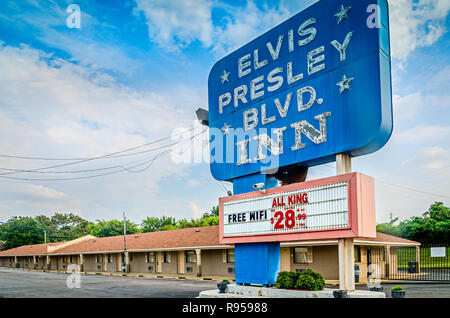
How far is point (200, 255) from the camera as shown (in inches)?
1439

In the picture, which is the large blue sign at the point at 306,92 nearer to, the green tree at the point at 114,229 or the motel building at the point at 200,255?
the motel building at the point at 200,255

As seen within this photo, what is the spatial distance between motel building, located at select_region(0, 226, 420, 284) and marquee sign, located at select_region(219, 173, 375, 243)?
181 inches

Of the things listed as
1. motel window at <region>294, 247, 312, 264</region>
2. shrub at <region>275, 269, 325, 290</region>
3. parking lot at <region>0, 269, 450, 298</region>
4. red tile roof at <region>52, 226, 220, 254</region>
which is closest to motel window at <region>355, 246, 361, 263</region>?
parking lot at <region>0, 269, 450, 298</region>

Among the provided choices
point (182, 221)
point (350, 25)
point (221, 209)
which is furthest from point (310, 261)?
point (182, 221)

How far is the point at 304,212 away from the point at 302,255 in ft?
44.6

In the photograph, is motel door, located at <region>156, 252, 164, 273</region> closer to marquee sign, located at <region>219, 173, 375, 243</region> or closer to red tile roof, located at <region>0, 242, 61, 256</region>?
marquee sign, located at <region>219, 173, 375, 243</region>

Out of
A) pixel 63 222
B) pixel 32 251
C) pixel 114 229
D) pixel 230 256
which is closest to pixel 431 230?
pixel 230 256

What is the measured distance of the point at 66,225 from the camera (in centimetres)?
14362

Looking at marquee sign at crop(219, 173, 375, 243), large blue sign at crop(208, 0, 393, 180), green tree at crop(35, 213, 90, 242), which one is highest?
large blue sign at crop(208, 0, 393, 180)

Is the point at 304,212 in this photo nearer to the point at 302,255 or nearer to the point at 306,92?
the point at 306,92

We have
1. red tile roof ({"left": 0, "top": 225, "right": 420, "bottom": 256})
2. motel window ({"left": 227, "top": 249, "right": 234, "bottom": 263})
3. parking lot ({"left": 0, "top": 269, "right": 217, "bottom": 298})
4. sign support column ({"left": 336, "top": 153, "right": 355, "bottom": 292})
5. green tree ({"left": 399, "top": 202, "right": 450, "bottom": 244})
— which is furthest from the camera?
green tree ({"left": 399, "top": 202, "right": 450, "bottom": 244})

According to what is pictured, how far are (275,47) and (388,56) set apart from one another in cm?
556

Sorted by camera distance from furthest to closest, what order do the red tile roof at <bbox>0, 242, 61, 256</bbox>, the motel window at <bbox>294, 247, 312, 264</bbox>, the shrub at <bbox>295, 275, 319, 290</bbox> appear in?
1. the red tile roof at <bbox>0, 242, 61, 256</bbox>
2. the motel window at <bbox>294, 247, 312, 264</bbox>
3. the shrub at <bbox>295, 275, 319, 290</bbox>

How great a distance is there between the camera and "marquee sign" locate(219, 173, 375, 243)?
1489cm
